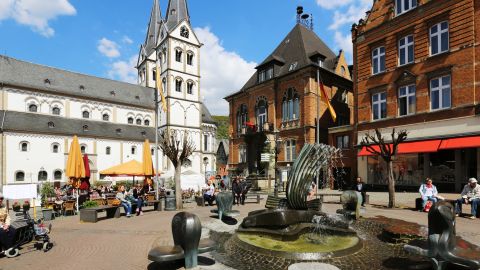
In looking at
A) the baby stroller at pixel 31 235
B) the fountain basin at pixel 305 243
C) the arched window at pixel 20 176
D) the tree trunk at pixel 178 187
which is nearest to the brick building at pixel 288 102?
the tree trunk at pixel 178 187

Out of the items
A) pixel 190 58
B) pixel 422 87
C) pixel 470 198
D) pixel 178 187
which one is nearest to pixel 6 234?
pixel 178 187

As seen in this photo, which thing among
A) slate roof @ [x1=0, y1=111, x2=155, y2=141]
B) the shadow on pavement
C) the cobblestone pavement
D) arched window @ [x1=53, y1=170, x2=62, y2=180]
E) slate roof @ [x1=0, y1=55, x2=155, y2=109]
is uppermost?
slate roof @ [x1=0, y1=55, x2=155, y2=109]

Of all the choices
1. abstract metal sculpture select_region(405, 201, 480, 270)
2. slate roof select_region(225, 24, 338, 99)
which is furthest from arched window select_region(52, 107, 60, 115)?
abstract metal sculpture select_region(405, 201, 480, 270)

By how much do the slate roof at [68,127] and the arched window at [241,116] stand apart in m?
21.7

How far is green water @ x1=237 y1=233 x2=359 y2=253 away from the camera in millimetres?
7219

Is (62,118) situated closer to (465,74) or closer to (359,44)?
(359,44)

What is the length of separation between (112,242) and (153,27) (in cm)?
6867

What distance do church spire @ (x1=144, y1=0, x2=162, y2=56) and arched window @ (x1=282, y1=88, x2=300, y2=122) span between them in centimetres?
4307

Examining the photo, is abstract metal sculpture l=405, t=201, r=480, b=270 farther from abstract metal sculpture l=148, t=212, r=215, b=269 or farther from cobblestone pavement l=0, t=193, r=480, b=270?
abstract metal sculpture l=148, t=212, r=215, b=269

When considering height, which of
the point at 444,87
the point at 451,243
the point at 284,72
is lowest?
the point at 451,243

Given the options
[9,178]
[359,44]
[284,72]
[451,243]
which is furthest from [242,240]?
[9,178]

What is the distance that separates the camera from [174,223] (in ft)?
21.0

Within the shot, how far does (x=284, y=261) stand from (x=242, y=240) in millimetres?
1673

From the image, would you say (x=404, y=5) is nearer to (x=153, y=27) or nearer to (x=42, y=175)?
(x=42, y=175)
